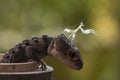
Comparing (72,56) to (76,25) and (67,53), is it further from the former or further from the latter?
(76,25)

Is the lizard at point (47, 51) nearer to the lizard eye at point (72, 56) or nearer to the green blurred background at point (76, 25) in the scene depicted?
the lizard eye at point (72, 56)

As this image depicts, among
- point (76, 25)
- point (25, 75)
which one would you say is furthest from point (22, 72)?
point (76, 25)

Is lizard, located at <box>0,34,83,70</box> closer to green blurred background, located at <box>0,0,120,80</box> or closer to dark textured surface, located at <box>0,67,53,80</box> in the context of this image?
dark textured surface, located at <box>0,67,53,80</box>

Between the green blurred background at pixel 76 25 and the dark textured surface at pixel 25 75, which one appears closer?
the dark textured surface at pixel 25 75

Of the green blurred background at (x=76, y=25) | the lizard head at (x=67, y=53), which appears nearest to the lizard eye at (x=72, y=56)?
the lizard head at (x=67, y=53)

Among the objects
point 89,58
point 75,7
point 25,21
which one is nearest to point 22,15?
point 25,21
